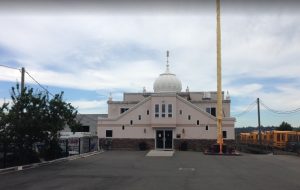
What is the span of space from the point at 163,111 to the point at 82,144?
11258mm

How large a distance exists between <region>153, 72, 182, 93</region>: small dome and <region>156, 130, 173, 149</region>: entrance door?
8311mm

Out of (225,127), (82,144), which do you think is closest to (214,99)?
(225,127)

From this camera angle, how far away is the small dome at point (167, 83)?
5268 centimetres

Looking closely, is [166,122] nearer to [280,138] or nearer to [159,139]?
[159,139]

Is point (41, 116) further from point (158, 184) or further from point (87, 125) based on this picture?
point (87, 125)

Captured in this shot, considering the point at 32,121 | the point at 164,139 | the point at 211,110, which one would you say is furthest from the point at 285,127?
the point at 32,121

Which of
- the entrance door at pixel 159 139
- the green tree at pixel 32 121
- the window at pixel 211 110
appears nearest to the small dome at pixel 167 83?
the window at pixel 211 110

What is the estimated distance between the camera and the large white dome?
173 feet

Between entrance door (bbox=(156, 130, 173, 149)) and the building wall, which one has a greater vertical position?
the building wall

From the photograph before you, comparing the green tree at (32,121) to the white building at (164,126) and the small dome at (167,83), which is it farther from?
the small dome at (167,83)

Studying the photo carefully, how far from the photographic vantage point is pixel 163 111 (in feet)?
150

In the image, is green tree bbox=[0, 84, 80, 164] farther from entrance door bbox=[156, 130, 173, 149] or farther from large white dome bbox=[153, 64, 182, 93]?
large white dome bbox=[153, 64, 182, 93]

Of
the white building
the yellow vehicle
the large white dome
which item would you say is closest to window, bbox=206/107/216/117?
the white building

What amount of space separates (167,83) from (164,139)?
9.58 meters
